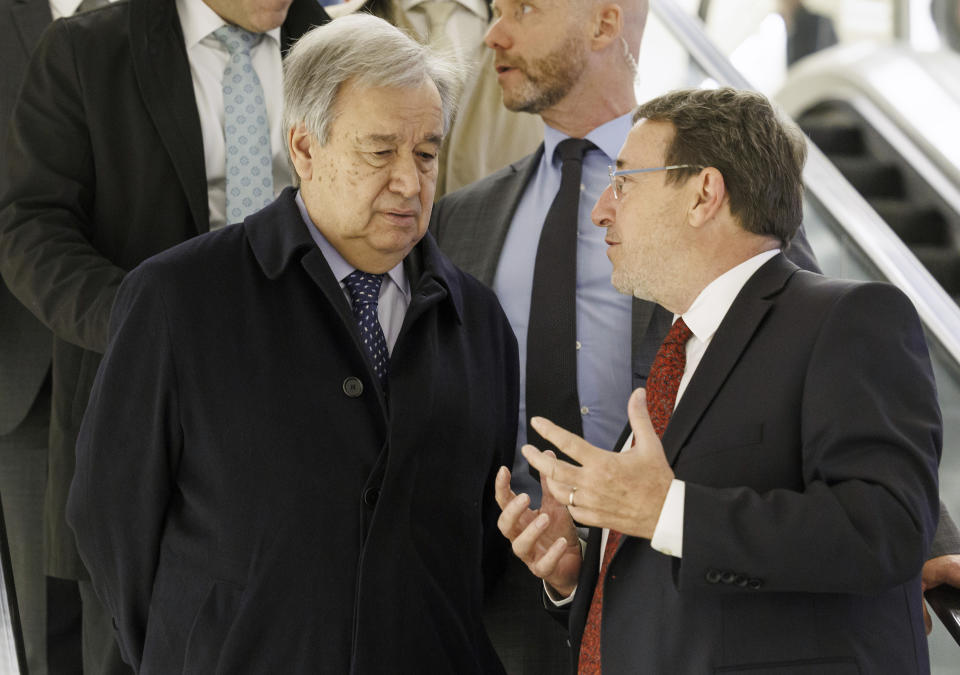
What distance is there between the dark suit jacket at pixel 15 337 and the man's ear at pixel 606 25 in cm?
157

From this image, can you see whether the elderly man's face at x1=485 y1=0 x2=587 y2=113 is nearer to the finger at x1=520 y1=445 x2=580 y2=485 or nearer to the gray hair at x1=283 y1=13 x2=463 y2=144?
the gray hair at x1=283 y1=13 x2=463 y2=144

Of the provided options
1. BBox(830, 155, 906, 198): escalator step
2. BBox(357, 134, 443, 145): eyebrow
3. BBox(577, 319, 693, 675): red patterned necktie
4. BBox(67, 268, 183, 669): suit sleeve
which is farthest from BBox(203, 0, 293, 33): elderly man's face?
BBox(830, 155, 906, 198): escalator step

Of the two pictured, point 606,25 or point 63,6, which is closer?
point 606,25

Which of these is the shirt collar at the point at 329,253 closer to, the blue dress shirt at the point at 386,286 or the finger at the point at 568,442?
the blue dress shirt at the point at 386,286

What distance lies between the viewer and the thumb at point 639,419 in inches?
77.2

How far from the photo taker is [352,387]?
2254mm

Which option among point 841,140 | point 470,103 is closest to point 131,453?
point 470,103

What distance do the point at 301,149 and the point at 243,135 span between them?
714 millimetres

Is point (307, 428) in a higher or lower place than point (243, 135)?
lower

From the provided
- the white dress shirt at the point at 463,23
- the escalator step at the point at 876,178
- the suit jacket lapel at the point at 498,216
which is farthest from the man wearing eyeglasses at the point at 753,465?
the escalator step at the point at 876,178

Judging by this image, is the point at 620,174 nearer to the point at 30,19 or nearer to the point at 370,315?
the point at 370,315

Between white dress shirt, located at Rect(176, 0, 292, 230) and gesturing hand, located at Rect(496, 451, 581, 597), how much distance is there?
118 centimetres

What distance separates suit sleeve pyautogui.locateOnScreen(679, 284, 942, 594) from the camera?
186cm

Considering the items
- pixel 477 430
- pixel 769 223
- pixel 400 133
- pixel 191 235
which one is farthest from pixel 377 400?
pixel 191 235
